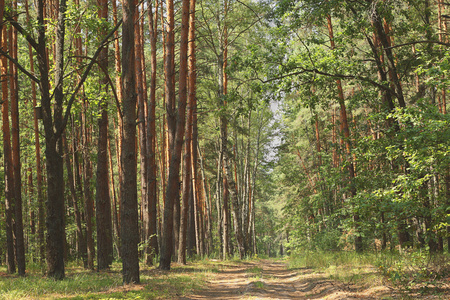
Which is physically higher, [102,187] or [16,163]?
[16,163]

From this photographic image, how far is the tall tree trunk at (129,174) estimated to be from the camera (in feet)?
28.6

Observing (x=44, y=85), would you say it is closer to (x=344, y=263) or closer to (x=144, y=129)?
(x=144, y=129)

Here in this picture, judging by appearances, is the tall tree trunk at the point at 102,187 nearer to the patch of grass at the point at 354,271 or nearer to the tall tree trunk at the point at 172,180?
the tall tree trunk at the point at 172,180

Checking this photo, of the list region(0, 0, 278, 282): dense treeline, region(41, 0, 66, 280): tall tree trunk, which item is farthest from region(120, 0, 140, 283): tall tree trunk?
region(41, 0, 66, 280): tall tree trunk

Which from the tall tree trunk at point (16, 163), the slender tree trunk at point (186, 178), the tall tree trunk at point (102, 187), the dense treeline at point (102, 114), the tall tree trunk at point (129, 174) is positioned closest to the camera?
the tall tree trunk at point (129, 174)

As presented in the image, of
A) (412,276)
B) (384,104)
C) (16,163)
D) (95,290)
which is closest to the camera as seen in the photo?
(95,290)

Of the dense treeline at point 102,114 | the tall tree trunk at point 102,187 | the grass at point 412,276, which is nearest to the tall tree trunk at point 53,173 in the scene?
the dense treeline at point 102,114

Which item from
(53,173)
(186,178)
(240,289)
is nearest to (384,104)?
(240,289)

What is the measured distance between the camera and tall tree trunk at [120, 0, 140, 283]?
8.71m

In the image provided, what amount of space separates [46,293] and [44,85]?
547 centimetres

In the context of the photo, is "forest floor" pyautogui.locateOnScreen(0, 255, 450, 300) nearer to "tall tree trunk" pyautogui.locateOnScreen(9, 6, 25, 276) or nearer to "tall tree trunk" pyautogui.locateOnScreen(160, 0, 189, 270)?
"tall tree trunk" pyautogui.locateOnScreen(160, 0, 189, 270)

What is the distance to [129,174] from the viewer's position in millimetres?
8844

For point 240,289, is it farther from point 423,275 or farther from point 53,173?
point 53,173

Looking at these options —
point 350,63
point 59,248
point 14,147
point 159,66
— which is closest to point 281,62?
point 350,63
